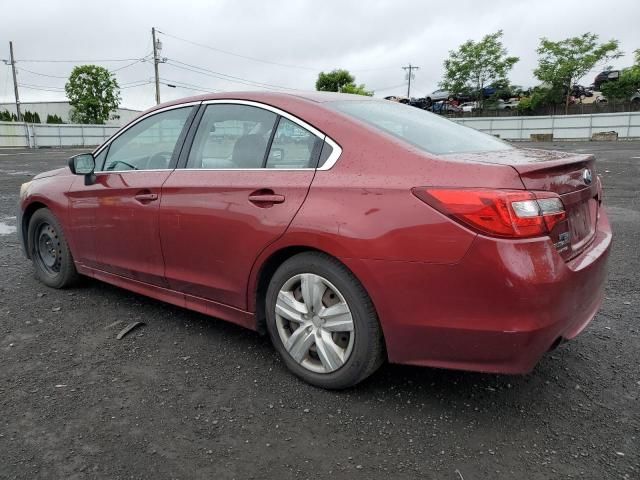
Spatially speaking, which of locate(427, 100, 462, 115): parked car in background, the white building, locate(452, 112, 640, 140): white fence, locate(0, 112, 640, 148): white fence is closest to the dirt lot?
locate(0, 112, 640, 148): white fence

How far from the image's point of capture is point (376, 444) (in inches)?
94.3

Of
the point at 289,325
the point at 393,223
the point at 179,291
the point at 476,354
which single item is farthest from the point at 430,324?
the point at 179,291

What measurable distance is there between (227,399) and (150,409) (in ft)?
1.25

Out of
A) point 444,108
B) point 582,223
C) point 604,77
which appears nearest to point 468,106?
point 444,108

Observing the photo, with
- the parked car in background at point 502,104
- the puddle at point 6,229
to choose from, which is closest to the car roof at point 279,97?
the puddle at point 6,229

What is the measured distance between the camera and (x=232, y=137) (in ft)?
10.8

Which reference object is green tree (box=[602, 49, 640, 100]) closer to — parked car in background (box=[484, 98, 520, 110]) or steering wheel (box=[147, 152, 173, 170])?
parked car in background (box=[484, 98, 520, 110])

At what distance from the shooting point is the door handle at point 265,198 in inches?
112

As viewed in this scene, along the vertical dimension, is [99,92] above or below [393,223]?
above

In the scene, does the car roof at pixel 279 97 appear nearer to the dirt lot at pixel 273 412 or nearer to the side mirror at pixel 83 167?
the side mirror at pixel 83 167

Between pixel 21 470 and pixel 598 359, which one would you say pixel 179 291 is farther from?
pixel 598 359

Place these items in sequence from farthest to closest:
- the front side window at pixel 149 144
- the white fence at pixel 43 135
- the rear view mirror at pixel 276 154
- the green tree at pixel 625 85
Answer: the green tree at pixel 625 85, the white fence at pixel 43 135, the front side window at pixel 149 144, the rear view mirror at pixel 276 154

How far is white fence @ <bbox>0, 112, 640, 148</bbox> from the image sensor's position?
36.0 meters

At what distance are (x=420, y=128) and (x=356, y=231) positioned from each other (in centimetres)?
91
